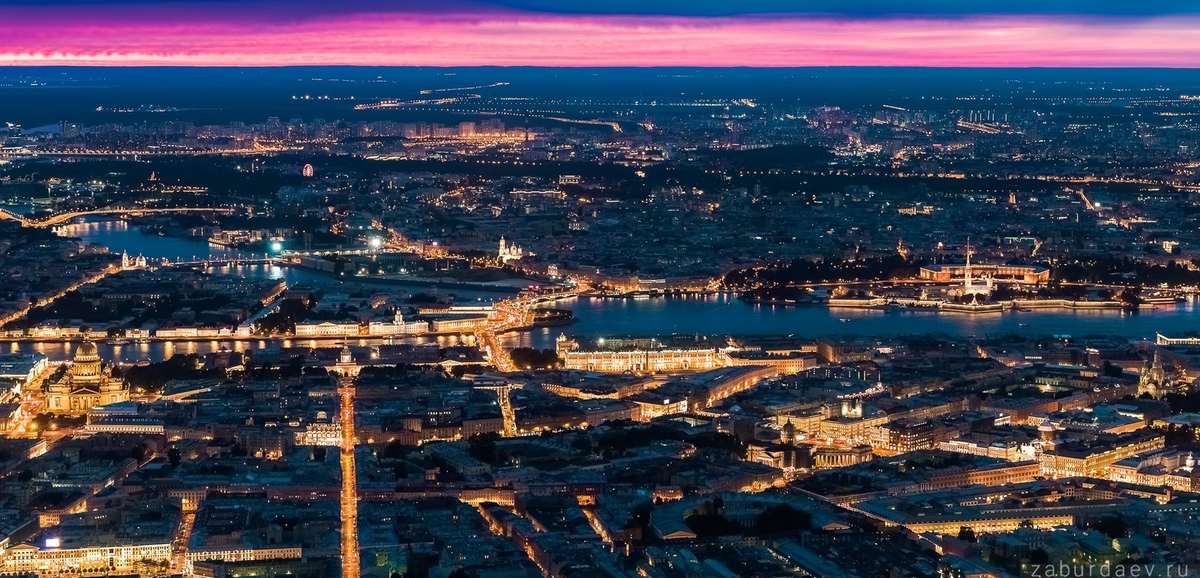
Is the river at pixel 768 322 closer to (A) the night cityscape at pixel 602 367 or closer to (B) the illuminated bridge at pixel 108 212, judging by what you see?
(A) the night cityscape at pixel 602 367

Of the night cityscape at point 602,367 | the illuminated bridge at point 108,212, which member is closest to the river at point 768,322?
the night cityscape at point 602,367

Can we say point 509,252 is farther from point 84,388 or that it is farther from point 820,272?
point 84,388

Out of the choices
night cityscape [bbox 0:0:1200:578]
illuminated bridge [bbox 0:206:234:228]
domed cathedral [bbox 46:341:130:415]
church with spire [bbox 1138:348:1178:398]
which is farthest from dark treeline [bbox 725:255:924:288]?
illuminated bridge [bbox 0:206:234:228]

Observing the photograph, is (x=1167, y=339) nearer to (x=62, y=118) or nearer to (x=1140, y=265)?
(x=1140, y=265)

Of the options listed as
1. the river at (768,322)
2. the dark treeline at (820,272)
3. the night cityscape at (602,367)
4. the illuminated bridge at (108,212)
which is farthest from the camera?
the illuminated bridge at (108,212)

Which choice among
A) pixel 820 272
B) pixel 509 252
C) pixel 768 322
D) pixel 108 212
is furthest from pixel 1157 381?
pixel 108 212

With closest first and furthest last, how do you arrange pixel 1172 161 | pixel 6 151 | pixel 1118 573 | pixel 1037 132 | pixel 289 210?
1. pixel 1118 573
2. pixel 289 210
3. pixel 1172 161
4. pixel 6 151
5. pixel 1037 132

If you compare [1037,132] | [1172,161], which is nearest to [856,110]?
[1037,132]
